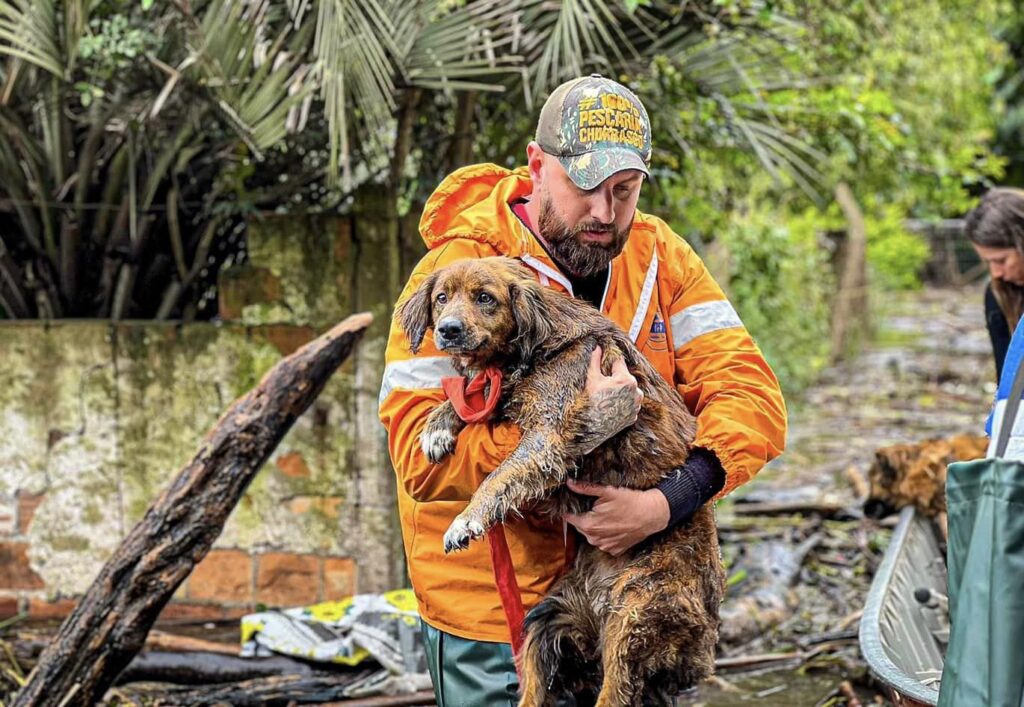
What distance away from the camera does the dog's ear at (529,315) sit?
10.0 feet

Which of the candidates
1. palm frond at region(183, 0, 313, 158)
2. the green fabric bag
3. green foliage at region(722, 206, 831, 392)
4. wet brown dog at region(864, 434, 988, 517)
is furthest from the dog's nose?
green foliage at region(722, 206, 831, 392)

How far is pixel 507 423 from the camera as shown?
310 centimetres

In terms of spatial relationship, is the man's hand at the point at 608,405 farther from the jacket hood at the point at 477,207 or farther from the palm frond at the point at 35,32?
the palm frond at the point at 35,32

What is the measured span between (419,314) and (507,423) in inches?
13.6

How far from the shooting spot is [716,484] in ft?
10.4

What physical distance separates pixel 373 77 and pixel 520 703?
3.37 m

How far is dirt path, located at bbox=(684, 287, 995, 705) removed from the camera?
21.8ft

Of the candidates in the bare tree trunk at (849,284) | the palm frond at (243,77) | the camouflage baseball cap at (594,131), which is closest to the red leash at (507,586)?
the camouflage baseball cap at (594,131)

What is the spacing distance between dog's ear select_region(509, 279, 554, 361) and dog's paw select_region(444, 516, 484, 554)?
18.3 inches

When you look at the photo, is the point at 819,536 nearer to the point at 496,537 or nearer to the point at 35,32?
the point at 35,32

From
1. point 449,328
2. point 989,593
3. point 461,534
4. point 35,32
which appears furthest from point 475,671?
point 35,32

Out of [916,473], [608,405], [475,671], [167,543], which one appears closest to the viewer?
[608,405]

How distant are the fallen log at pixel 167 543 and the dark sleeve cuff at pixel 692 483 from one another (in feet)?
8.61

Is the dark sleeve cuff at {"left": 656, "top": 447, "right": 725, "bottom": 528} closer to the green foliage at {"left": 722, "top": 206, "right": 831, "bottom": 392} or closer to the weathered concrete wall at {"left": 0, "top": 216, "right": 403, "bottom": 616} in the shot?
the weathered concrete wall at {"left": 0, "top": 216, "right": 403, "bottom": 616}
